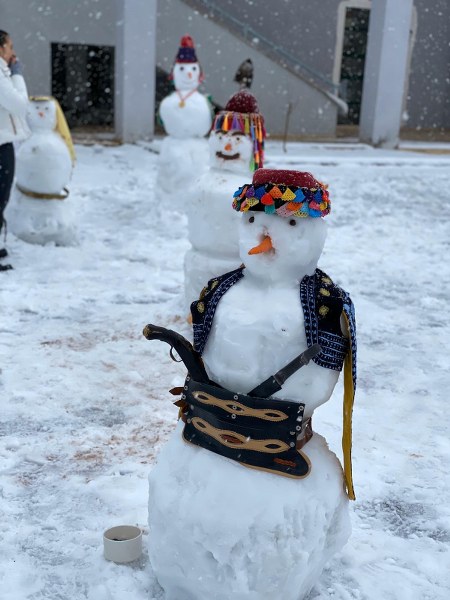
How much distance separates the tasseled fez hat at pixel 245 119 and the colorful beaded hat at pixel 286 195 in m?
2.55

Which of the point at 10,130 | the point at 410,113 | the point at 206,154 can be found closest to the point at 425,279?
the point at 206,154

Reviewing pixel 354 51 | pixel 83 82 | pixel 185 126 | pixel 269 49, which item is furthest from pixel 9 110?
pixel 354 51

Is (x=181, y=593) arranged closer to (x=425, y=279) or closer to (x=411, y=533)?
(x=411, y=533)

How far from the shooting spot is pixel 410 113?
61.8 ft

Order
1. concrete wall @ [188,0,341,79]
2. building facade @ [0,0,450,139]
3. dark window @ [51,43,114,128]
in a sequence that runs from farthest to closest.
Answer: dark window @ [51,43,114,128] → concrete wall @ [188,0,341,79] → building facade @ [0,0,450,139]

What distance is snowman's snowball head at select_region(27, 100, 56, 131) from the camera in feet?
21.5

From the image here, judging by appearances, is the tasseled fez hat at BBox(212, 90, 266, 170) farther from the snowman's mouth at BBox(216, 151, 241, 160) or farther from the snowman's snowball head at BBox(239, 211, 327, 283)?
the snowman's snowball head at BBox(239, 211, 327, 283)

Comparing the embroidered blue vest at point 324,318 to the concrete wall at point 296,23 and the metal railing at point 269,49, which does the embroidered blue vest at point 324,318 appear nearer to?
the metal railing at point 269,49

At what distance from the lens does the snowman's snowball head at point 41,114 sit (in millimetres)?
6551

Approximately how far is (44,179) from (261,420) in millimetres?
4980

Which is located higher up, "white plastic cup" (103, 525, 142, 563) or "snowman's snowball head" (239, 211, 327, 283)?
"snowman's snowball head" (239, 211, 327, 283)

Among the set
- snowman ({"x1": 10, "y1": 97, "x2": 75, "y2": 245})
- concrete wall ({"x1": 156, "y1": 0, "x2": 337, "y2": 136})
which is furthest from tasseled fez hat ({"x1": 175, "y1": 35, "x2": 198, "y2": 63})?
concrete wall ({"x1": 156, "y1": 0, "x2": 337, "y2": 136})

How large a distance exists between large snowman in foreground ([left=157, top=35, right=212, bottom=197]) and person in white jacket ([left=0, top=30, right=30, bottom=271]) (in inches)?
103

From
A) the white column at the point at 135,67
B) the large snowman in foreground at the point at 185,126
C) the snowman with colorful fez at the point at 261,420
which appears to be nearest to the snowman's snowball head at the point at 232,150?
the snowman with colorful fez at the point at 261,420
